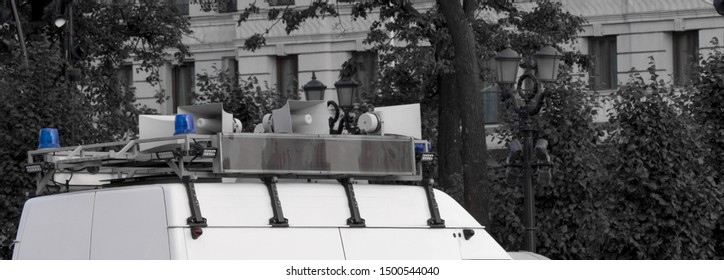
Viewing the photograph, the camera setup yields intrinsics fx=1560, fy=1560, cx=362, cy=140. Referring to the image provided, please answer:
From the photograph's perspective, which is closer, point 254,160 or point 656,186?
point 254,160

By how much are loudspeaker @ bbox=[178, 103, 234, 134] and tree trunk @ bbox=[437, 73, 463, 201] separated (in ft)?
59.9

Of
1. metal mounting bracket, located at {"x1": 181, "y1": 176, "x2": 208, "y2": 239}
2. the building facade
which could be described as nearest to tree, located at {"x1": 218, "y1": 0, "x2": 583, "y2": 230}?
the building facade

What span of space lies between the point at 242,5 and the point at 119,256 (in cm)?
3162

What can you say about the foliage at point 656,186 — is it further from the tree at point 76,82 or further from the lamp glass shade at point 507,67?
the tree at point 76,82

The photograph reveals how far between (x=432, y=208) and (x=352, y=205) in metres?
0.82

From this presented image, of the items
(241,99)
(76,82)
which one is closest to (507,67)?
Result: (241,99)

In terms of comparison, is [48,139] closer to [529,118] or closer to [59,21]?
[529,118]

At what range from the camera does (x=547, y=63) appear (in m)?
21.9

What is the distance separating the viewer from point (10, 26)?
34531 millimetres

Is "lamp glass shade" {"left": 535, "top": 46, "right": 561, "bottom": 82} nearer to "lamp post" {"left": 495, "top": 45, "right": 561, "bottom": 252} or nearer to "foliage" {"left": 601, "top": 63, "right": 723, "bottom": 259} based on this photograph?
"lamp post" {"left": 495, "top": 45, "right": 561, "bottom": 252}

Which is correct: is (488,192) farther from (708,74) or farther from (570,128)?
(708,74)

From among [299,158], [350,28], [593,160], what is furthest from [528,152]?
[350,28]

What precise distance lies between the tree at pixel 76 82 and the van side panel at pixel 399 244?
243 centimetres

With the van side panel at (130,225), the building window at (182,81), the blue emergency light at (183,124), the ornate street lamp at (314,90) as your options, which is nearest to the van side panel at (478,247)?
the blue emergency light at (183,124)
